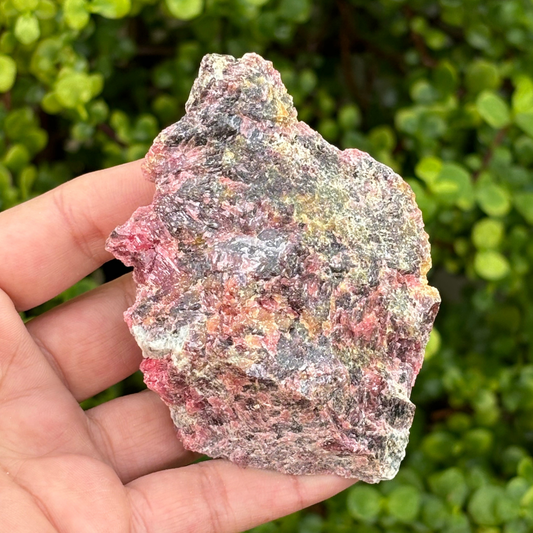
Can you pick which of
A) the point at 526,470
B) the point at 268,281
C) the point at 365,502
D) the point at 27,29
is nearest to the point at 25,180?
the point at 27,29

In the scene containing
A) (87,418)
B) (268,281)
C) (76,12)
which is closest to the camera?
(268,281)

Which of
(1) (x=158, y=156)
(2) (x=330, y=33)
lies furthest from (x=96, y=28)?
(2) (x=330, y=33)

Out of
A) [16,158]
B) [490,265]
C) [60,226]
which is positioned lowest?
[490,265]

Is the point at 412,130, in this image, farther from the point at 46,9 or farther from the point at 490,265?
the point at 46,9

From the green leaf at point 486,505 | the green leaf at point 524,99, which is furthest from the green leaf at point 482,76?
the green leaf at point 486,505

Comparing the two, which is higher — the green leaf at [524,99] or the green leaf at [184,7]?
the green leaf at [184,7]

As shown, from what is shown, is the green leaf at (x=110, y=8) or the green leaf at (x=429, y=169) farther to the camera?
the green leaf at (x=429, y=169)

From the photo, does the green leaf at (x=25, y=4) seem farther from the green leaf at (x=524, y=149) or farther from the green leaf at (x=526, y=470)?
the green leaf at (x=526, y=470)
